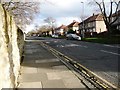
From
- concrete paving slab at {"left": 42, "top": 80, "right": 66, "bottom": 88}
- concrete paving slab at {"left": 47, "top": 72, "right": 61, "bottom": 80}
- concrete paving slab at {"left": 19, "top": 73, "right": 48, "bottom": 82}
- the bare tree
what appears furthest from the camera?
the bare tree

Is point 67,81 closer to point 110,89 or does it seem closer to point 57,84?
point 57,84

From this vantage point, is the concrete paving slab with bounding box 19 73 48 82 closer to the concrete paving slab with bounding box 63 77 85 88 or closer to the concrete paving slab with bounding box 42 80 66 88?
the concrete paving slab with bounding box 42 80 66 88

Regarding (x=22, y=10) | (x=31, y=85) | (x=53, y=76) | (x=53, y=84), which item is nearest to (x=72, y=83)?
(x=53, y=84)

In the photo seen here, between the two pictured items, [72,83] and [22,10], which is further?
[22,10]

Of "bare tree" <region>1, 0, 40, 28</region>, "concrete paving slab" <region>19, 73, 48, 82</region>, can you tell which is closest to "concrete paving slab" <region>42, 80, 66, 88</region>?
"concrete paving slab" <region>19, 73, 48, 82</region>

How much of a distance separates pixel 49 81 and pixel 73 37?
4942 cm

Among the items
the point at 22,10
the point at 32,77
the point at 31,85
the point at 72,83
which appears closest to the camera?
the point at 31,85

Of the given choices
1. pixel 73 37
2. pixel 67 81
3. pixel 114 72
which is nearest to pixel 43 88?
pixel 67 81

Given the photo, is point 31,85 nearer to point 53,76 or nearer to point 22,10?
point 53,76

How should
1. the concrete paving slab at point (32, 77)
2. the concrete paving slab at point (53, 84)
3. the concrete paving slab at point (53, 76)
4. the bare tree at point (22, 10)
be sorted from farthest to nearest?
the bare tree at point (22, 10), the concrete paving slab at point (53, 76), the concrete paving slab at point (32, 77), the concrete paving slab at point (53, 84)

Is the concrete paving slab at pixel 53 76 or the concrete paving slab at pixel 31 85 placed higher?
the concrete paving slab at pixel 31 85

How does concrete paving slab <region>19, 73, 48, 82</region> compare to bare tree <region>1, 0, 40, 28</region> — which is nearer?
concrete paving slab <region>19, 73, 48, 82</region>

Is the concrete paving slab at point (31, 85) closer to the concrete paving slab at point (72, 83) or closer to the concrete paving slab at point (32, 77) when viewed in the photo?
the concrete paving slab at point (32, 77)

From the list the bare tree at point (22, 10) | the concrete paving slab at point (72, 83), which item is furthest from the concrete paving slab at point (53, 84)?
the bare tree at point (22, 10)
